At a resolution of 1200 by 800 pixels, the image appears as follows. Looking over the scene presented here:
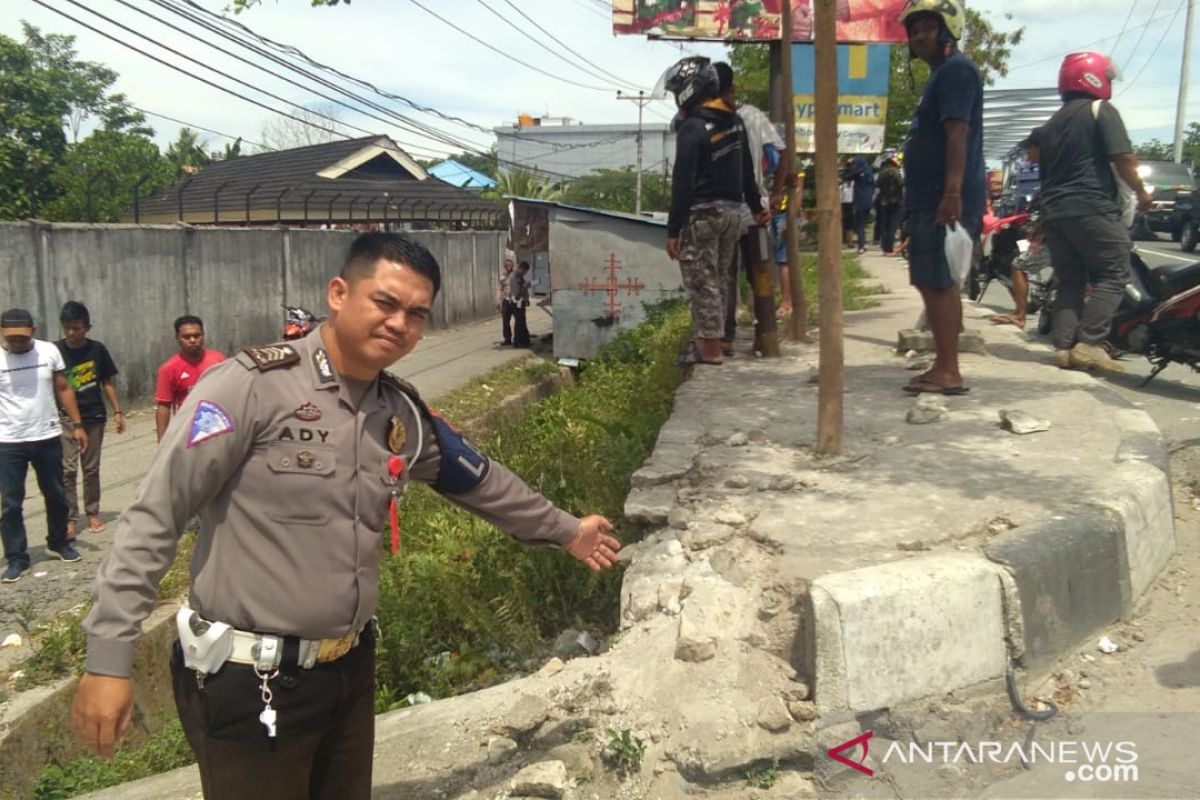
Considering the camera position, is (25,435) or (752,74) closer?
(25,435)

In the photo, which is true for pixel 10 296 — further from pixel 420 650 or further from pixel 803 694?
pixel 803 694

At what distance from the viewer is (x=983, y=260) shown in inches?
410

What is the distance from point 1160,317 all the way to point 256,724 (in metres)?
5.89

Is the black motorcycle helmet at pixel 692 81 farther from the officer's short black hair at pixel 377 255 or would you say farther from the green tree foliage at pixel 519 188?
the green tree foliage at pixel 519 188

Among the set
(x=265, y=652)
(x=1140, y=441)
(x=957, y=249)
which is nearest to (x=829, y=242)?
(x=957, y=249)

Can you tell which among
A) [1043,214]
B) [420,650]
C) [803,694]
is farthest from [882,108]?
[803,694]

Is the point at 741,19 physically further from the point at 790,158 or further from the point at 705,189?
the point at 705,189

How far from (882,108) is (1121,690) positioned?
1041 centimetres

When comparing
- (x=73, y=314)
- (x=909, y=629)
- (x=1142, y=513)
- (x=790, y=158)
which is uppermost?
(x=790, y=158)

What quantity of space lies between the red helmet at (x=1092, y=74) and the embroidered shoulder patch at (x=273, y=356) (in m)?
5.57

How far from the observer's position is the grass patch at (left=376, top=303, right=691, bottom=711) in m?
4.21

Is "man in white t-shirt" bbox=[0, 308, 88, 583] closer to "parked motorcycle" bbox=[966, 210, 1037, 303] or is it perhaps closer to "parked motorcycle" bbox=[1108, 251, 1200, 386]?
"parked motorcycle" bbox=[1108, 251, 1200, 386]

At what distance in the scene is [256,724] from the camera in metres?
2.01

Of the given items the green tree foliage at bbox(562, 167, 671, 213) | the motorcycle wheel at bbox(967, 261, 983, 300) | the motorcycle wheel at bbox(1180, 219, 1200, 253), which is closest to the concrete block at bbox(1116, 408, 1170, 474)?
the motorcycle wheel at bbox(967, 261, 983, 300)
